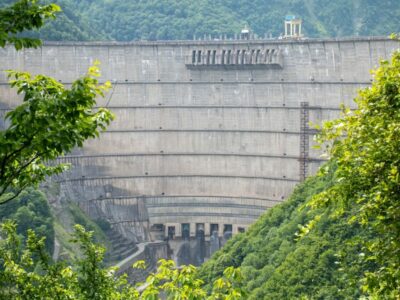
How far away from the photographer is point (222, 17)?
343 feet

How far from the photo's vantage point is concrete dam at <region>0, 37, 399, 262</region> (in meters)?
69.9

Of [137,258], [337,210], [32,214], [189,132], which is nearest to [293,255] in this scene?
[32,214]

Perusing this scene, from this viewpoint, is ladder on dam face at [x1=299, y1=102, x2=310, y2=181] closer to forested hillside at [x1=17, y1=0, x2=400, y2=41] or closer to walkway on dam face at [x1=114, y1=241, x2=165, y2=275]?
walkway on dam face at [x1=114, y1=241, x2=165, y2=275]

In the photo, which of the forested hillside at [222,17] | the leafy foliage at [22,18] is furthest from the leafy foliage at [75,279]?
the forested hillside at [222,17]

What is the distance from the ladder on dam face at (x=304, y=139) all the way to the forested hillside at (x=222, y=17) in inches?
984

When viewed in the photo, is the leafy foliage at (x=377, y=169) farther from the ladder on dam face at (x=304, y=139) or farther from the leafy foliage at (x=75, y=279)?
the ladder on dam face at (x=304, y=139)

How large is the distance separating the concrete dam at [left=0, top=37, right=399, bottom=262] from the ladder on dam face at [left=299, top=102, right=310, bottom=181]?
0.34ft

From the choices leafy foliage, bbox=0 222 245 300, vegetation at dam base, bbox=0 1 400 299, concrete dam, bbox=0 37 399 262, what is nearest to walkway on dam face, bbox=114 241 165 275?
concrete dam, bbox=0 37 399 262

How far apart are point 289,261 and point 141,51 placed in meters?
32.9

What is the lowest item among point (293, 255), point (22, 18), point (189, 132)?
point (293, 255)

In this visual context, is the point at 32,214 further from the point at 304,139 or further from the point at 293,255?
the point at 293,255

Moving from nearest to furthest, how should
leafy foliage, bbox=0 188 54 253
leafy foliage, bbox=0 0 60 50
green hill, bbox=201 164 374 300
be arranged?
1. leafy foliage, bbox=0 0 60 50
2. green hill, bbox=201 164 374 300
3. leafy foliage, bbox=0 188 54 253

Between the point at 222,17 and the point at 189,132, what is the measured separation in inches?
1339

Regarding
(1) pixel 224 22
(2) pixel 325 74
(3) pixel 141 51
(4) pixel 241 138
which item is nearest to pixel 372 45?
(2) pixel 325 74
